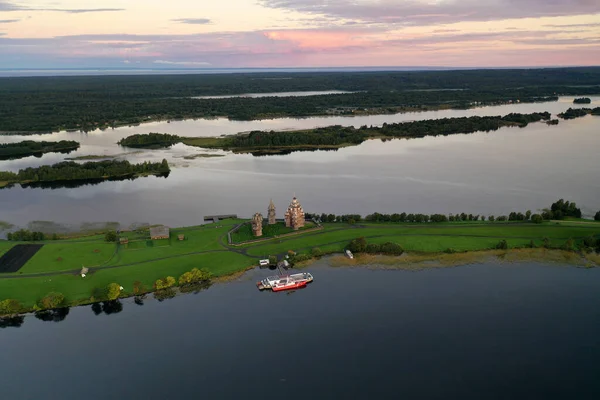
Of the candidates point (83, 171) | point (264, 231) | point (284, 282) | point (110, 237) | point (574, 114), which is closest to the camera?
point (284, 282)

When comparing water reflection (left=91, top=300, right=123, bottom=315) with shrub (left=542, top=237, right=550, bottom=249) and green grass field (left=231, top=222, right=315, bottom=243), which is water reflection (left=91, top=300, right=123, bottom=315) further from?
shrub (left=542, top=237, right=550, bottom=249)

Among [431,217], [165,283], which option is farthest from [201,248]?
[431,217]

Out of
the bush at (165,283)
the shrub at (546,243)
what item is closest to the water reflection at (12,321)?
the bush at (165,283)

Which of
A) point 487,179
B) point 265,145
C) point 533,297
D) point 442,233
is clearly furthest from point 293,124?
point 533,297

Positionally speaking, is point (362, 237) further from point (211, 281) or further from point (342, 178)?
point (342, 178)

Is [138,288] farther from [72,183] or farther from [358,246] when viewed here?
[72,183]

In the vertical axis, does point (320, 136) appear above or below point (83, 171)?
above
